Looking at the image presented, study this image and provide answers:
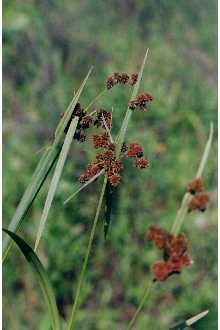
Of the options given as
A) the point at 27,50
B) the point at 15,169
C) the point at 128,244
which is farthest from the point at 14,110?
the point at 128,244

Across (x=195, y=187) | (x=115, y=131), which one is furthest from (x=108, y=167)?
(x=115, y=131)

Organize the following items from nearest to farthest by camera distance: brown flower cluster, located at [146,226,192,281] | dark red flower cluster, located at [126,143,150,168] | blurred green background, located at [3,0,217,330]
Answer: brown flower cluster, located at [146,226,192,281], dark red flower cluster, located at [126,143,150,168], blurred green background, located at [3,0,217,330]

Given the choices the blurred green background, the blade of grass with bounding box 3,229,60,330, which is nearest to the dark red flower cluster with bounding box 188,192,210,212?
the blade of grass with bounding box 3,229,60,330

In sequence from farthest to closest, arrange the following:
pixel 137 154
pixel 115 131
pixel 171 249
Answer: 1. pixel 115 131
2. pixel 137 154
3. pixel 171 249

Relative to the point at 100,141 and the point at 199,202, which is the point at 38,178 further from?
the point at 199,202

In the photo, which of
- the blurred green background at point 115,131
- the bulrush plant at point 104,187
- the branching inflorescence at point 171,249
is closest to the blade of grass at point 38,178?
the bulrush plant at point 104,187

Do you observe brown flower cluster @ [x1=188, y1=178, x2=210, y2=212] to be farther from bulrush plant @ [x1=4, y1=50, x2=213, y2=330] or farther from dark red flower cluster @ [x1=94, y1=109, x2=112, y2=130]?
dark red flower cluster @ [x1=94, y1=109, x2=112, y2=130]

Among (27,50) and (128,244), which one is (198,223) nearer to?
(128,244)
